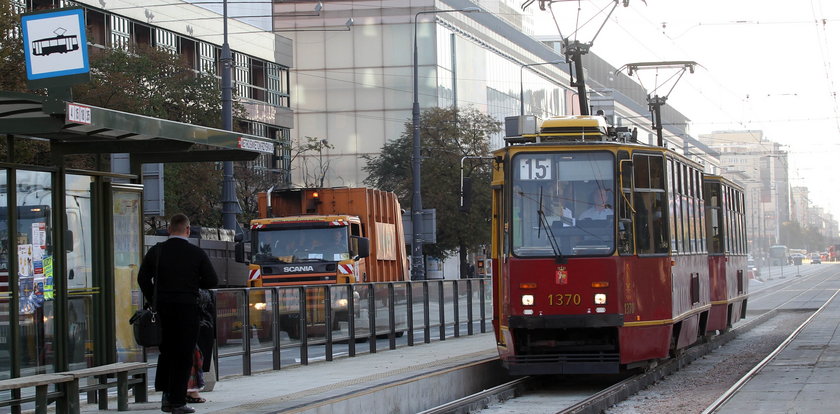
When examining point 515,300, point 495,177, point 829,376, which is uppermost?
point 495,177

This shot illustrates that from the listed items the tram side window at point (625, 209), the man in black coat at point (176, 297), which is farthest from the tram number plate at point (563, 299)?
the man in black coat at point (176, 297)

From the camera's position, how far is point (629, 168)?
16.8m

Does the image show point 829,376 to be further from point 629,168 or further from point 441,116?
point 441,116

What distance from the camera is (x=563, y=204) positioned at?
16547 millimetres

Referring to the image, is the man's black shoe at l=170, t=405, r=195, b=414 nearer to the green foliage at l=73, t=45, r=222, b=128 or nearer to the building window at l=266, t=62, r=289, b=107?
the green foliage at l=73, t=45, r=222, b=128

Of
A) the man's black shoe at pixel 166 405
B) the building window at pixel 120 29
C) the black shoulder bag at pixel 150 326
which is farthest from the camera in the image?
the building window at pixel 120 29

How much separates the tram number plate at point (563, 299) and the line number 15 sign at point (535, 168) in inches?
60.6

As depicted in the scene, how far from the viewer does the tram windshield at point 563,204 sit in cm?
1644

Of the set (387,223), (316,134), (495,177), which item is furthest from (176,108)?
(316,134)

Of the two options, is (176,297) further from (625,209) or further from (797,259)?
(797,259)

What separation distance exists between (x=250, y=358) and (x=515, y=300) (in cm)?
337

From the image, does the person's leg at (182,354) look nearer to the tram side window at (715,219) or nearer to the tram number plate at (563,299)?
the tram number plate at (563,299)

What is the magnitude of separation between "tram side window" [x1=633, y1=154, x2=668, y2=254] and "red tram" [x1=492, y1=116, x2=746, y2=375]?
0.04 feet

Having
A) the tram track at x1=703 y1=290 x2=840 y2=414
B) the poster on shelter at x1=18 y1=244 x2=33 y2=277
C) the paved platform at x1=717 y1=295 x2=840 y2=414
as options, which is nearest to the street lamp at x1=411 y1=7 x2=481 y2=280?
the tram track at x1=703 y1=290 x2=840 y2=414
